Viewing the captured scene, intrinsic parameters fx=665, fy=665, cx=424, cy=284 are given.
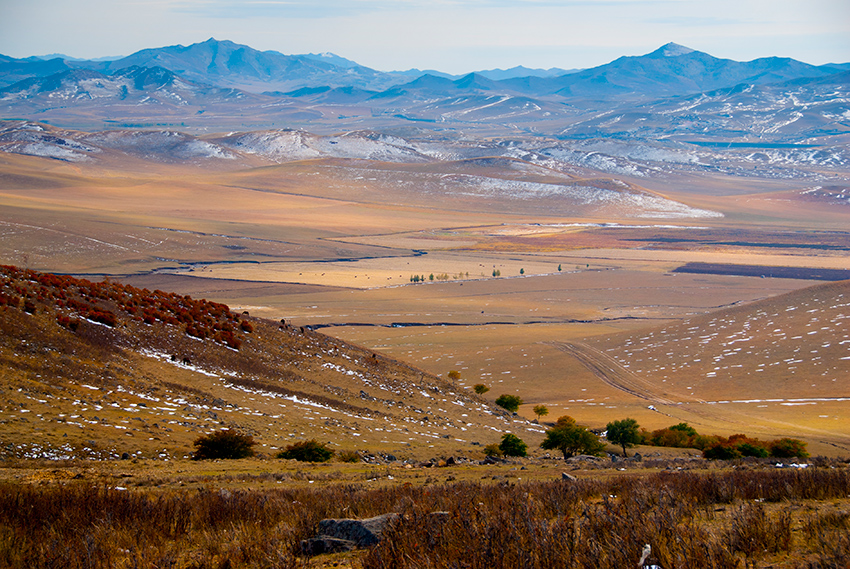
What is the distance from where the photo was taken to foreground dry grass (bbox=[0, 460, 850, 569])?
179 inches

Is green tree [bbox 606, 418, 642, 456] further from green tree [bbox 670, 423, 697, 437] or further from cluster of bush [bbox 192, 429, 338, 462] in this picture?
cluster of bush [bbox 192, 429, 338, 462]

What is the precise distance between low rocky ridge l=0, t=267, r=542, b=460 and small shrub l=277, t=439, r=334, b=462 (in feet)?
2.22

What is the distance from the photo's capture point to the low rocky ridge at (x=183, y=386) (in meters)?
13.9

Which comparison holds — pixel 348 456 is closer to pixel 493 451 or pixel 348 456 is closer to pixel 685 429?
pixel 493 451

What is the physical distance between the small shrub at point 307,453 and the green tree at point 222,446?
2.76ft

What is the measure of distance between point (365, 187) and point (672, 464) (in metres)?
173

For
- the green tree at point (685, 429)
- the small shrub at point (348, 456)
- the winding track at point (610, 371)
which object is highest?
the small shrub at point (348, 456)

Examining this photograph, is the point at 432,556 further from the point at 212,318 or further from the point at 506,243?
the point at 506,243

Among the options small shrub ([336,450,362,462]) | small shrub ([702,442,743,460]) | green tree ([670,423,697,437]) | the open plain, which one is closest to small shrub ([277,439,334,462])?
the open plain

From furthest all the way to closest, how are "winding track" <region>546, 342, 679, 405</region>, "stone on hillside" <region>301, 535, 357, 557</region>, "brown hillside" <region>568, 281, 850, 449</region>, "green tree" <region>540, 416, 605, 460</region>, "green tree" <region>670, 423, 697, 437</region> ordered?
1. "winding track" <region>546, 342, 679, 405</region>
2. "brown hillside" <region>568, 281, 850, 449</region>
3. "green tree" <region>670, 423, 697, 437</region>
4. "green tree" <region>540, 416, 605, 460</region>
5. "stone on hillside" <region>301, 535, 357, 557</region>

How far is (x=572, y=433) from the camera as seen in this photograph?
19.7m

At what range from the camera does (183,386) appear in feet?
61.1

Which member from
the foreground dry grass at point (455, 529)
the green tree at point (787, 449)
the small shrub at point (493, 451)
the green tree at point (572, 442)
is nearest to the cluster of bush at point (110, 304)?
the small shrub at point (493, 451)

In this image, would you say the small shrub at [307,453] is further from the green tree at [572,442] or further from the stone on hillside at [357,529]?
the stone on hillside at [357,529]
